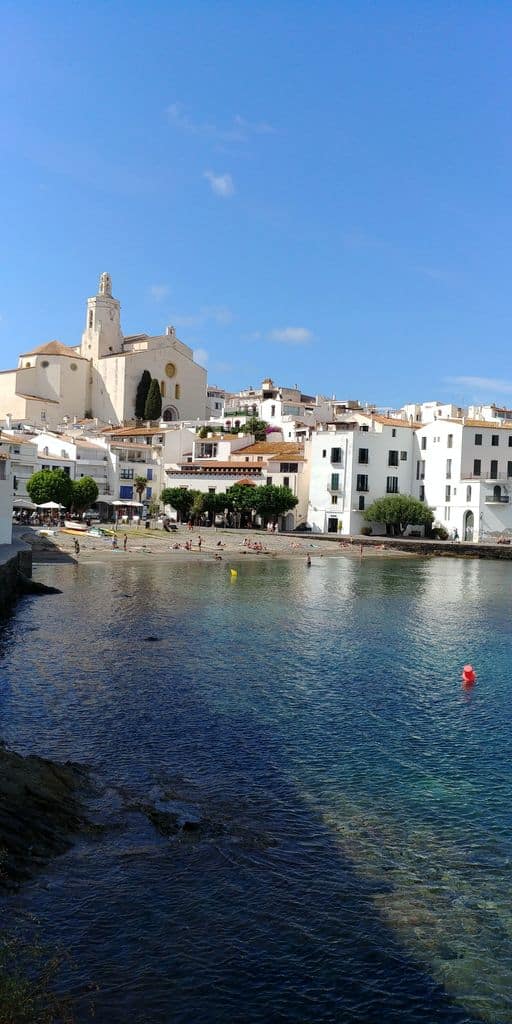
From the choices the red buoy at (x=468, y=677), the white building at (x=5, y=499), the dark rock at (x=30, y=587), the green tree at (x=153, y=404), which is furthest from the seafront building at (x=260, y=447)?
the red buoy at (x=468, y=677)

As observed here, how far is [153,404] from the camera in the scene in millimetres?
115625

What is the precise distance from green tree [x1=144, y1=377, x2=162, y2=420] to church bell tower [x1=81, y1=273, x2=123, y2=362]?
10664 millimetres

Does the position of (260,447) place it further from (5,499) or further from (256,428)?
(5,499)

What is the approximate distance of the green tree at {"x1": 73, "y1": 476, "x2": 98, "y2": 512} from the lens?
73375 mm

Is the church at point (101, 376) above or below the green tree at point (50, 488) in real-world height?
above

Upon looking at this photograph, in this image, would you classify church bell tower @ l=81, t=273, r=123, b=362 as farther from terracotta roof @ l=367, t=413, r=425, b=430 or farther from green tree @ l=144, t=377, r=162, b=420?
terracotta roof @ l=367, t=413, r=425, b=430

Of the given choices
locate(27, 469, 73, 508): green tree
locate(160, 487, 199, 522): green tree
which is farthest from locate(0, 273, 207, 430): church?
locate(27, 469, 73, 508): green tree

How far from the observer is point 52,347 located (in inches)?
4710

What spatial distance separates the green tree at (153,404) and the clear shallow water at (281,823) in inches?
3432

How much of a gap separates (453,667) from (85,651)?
1126cm

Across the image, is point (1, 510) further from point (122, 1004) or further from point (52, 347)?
point (52, 347)

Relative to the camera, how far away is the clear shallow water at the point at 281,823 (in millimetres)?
8844

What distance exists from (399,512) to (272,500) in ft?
39.0

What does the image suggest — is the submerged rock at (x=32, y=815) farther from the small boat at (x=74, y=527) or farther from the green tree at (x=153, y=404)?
the green tree at (x=153, y=404)
